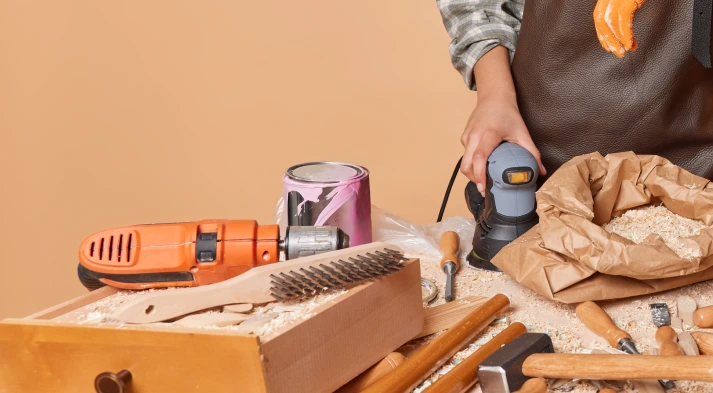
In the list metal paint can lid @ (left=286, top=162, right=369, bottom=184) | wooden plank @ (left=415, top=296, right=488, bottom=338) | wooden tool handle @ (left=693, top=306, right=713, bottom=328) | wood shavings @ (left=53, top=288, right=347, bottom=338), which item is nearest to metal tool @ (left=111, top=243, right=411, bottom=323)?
wood shavings @ (left=53, top=288, right=347, bottom=338)

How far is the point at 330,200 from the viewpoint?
0.93 m

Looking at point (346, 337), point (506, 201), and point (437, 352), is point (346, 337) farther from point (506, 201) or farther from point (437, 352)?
point (506, 201)

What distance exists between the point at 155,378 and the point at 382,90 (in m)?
1.62

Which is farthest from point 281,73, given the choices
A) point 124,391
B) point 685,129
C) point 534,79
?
point 124,391

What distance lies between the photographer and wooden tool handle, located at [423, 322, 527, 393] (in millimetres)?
675

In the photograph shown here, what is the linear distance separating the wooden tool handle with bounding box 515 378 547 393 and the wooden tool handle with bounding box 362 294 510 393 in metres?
Answer: 0.09

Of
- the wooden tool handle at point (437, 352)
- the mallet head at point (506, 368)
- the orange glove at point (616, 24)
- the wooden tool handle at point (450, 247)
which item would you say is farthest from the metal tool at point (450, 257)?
the orange glove at point (616, 24)

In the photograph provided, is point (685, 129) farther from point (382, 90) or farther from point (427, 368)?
point (382, 90)

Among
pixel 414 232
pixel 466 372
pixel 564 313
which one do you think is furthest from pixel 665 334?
pixel 414 232

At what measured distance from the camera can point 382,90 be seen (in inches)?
85.1

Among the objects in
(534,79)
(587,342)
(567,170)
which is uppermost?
(534,79)

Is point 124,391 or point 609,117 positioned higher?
point 609,117

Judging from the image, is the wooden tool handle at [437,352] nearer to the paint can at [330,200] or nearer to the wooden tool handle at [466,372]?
the wooden tool handle at [466,372]

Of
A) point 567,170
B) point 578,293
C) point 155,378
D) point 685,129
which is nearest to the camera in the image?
point 155,378
